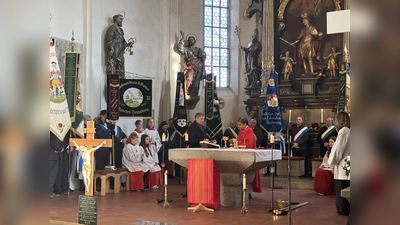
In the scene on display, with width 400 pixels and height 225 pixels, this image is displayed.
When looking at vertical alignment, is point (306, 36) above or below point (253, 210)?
above

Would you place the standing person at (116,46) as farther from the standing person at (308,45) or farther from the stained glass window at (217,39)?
the standing person at (308,45)

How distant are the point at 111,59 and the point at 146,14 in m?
3.15

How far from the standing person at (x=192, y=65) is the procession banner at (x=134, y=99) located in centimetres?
348

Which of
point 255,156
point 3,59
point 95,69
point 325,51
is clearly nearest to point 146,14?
point 95,69

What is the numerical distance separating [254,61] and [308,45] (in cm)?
212

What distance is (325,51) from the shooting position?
50.3 ft

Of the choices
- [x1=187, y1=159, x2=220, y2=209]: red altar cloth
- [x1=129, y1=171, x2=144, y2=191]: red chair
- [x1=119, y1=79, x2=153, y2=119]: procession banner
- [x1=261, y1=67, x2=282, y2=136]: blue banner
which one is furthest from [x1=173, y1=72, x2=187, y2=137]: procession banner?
[x1=187, y1=159, x2=220, y2=209]: red altar cloth

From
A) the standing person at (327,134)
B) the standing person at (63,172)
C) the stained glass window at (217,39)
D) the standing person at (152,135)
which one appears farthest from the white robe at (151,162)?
the stained glass window at (217,39)

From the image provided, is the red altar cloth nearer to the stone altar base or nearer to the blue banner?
the stone altar base

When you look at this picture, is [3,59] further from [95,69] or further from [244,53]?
[244,53]

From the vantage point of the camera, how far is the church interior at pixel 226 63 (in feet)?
39.6

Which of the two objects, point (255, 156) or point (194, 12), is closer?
point (255, 156)

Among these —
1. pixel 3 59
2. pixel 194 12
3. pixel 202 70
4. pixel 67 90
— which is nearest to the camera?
pixel 3 59

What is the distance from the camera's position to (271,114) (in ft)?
46.3
